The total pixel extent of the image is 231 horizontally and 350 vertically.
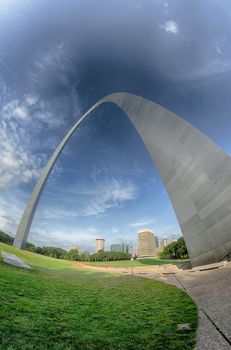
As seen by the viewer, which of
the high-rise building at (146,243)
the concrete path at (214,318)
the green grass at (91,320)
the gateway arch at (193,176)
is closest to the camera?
the concrete path at (214,318)

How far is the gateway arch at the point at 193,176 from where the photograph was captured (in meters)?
11.6

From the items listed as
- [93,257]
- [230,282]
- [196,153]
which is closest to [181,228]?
[196,153]

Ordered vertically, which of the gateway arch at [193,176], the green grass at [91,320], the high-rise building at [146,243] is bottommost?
the green grass at [91,320]

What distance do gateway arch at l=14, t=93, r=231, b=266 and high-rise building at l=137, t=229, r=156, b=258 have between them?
4756 inches

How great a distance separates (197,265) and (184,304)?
8.05m

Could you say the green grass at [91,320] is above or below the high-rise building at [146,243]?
below

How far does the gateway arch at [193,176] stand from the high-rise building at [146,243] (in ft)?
396

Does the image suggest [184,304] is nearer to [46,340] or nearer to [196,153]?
[46,340]

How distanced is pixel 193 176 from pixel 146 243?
125947 mm

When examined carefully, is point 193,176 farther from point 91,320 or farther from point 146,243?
point 146,243

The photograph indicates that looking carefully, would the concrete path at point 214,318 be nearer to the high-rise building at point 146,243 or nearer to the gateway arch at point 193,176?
the gateway arch at point 193,176

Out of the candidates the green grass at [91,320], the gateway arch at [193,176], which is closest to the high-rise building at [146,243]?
the gateway arch at [193,176]

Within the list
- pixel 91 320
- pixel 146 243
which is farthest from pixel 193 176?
pixel 146 243

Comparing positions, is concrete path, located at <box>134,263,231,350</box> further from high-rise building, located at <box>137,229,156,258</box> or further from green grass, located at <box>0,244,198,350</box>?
high-rise building, located at <box>137,229,156,258</box>
